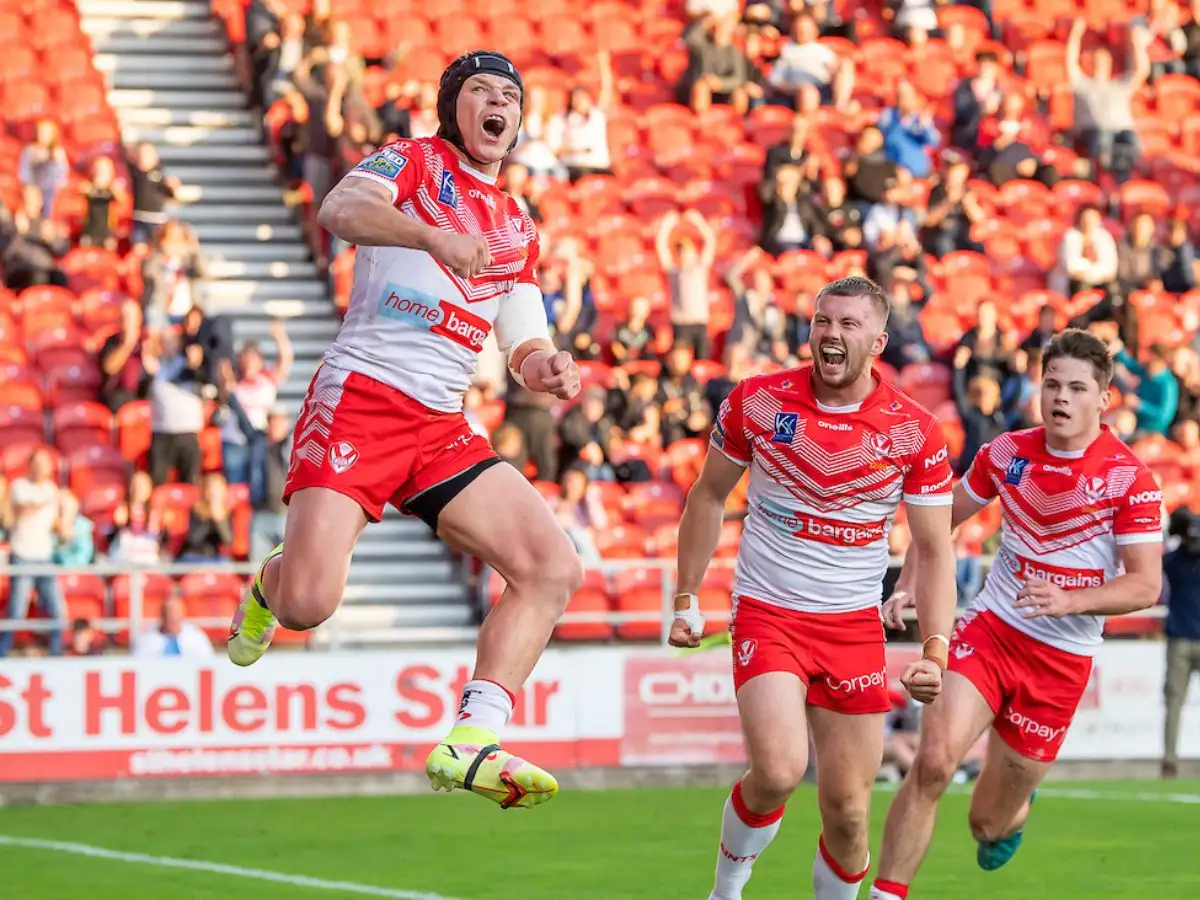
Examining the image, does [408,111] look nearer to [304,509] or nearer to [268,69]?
[268,69]

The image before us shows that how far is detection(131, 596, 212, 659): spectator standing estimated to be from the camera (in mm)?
16719

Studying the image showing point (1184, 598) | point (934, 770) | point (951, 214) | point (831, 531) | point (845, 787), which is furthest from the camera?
point (951, 214)

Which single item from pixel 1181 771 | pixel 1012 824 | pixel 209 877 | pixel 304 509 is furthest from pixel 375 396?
pixel 1181 771

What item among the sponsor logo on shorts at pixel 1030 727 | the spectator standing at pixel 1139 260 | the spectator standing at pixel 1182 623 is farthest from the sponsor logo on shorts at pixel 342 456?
the spectator standing at pixel 1139 260

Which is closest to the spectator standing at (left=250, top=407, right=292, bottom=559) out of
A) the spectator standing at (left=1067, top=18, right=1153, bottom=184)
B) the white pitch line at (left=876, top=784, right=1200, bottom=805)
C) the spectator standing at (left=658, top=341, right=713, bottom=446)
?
the spectator standing at (left=658, top=341, right=713, bottom=446)

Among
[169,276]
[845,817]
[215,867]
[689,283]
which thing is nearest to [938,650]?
[845,817]

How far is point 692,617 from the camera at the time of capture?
8.91m

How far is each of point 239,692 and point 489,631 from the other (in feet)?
30.0

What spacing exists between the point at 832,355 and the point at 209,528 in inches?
382

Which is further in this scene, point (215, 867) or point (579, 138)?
point (579, 138)

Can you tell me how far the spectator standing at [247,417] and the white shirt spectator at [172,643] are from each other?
165cm

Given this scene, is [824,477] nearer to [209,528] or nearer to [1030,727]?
[1030,727]

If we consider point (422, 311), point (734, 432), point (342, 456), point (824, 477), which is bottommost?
point (824, 477)

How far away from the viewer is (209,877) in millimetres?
12141
